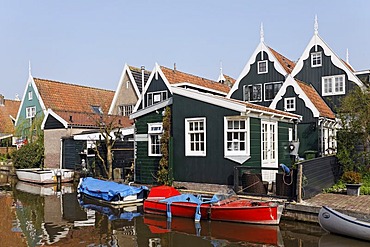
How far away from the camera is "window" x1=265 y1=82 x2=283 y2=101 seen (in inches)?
932

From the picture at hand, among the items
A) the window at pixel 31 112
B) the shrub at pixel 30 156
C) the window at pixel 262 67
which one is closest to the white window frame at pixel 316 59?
the window at pixel 262 67

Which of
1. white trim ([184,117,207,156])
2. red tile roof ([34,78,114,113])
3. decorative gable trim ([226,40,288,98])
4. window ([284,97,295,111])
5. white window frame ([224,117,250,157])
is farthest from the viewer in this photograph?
red tile roof ([34,78,114,113])

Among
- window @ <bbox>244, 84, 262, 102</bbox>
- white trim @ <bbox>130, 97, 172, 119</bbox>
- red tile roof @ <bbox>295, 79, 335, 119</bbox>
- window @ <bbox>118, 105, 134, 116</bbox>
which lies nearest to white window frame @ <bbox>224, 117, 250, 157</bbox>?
white trim @ <bbox>130, 97, 172, 119</bbox>

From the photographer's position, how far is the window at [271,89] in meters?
23.7

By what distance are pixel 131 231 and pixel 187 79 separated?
696 inches

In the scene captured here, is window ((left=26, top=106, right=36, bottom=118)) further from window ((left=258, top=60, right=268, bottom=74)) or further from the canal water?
window ((left=258, top=60, right=268, bottom=74))

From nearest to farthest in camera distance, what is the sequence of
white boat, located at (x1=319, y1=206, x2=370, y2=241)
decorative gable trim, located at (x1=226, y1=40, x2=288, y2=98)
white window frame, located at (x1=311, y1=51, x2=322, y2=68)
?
1. white boat, located at (x1=319, y1=206, x2=370, y2=241)
2. white window frame, located at (x1=311, y1=51, x2=322, y2=68)
3. decorative gable trim, located at (x1=226, y1=40, x2=288, y2=98)

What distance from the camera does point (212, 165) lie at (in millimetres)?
14219

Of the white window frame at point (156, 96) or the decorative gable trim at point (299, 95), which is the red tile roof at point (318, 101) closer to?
the decorative gable trim at point (299, 95)

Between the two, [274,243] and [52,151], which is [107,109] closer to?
[52,151]

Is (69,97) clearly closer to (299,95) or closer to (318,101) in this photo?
(299,95)

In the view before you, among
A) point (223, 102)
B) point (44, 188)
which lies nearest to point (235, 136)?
point (223, 102)

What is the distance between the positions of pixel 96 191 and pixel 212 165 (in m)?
5.06

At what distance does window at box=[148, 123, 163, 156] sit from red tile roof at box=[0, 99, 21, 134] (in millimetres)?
27116
